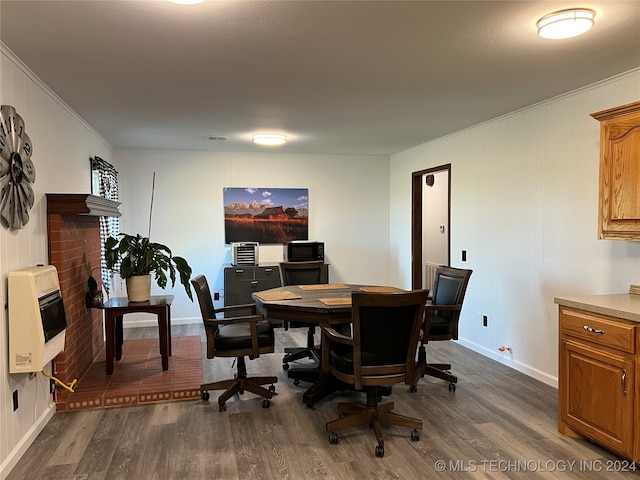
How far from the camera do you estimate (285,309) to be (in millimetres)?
3303

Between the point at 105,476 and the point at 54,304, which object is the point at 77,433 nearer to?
the point at 105,476

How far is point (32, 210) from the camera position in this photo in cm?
299

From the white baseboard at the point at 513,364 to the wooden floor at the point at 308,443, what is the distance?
0.41ft

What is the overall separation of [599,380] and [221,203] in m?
4.97

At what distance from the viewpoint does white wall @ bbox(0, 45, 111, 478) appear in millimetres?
2537

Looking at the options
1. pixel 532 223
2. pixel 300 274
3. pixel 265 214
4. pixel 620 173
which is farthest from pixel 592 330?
pixel 265 214

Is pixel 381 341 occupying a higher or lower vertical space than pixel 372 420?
higher

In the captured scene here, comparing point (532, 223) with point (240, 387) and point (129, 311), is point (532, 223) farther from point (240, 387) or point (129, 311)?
point (129, 311)

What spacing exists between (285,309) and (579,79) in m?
2.60

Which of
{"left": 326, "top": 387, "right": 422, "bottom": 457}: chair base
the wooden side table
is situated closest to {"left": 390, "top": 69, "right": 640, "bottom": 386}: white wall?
{"left": 326, "top": 387, "right": 422, "bottom": 457}: chair base

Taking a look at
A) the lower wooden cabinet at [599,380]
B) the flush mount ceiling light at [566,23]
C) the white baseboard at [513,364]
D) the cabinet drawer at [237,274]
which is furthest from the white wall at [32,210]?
the white baseboard at [513,364]

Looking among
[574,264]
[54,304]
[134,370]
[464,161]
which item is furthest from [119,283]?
[574,264]

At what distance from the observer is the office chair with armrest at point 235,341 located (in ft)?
10.8

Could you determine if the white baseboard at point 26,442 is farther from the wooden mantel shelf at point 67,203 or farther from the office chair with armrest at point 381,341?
the office chair with armrest at point 381,341
